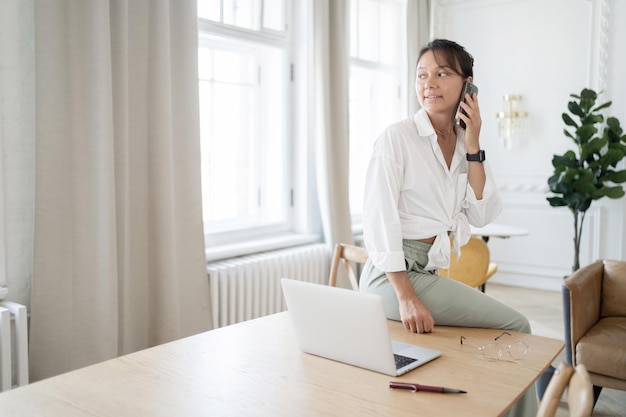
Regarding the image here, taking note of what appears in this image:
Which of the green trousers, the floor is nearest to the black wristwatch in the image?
the green trousers

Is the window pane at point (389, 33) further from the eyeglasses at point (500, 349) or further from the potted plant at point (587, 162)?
the eyeglasses at point (500, 349)

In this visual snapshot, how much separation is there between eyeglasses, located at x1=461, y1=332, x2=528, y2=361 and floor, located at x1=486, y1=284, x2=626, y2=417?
1.53m

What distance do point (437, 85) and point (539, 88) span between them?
13.1 ft

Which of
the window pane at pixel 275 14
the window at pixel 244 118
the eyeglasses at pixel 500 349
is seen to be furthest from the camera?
the window pane at pixel 275 14

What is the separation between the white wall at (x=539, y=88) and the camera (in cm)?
524

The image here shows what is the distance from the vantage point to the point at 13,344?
254 cm

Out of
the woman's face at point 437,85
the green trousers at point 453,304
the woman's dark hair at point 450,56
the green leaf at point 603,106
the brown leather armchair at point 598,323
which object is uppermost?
the green leaf at point 603,106

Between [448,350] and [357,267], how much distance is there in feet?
9.93

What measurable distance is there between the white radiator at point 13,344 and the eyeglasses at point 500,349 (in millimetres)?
1701

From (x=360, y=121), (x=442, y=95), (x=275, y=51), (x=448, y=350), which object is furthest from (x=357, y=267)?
(x=448, y=350)

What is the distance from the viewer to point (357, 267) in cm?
463

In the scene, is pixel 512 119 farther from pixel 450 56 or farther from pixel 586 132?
pixel 450 56

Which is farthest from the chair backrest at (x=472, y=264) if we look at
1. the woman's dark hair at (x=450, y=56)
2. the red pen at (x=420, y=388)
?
the red pen at (x=420, y=388)

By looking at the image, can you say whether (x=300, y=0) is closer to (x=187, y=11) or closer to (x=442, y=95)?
(x=187, y=11)
